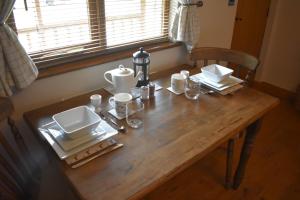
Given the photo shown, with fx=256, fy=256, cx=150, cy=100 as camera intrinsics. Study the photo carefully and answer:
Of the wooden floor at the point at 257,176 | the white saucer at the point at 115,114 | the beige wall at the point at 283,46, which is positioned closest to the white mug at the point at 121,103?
the white saucer at the point at 115,114

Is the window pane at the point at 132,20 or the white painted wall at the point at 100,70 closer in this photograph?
the white painted wall at the point at 100,70

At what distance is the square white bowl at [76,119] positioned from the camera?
3.51 ft

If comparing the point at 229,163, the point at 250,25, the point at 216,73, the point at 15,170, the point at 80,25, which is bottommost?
the point at 229,163

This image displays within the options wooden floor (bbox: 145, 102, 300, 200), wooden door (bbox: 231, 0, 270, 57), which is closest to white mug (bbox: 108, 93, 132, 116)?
wooden floor (bbox: 145, 102, 300, 200)

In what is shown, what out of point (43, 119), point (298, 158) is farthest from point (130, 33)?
point (298, 158)

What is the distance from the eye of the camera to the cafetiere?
1.47m

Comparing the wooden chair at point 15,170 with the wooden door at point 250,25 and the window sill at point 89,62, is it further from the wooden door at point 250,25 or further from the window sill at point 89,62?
the wooden door at point 250,25

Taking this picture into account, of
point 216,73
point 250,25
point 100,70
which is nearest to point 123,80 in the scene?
point 100,70

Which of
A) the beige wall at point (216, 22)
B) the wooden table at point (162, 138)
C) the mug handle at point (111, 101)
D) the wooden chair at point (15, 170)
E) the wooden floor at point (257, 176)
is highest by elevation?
the beige wall at point (216, 22)

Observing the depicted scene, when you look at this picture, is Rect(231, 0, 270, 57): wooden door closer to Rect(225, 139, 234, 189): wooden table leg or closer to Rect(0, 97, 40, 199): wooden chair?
Rect(225, 139, 234, 189): wooden table leg

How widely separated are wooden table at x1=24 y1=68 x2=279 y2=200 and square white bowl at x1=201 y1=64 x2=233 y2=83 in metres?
0.13

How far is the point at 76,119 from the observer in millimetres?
1157

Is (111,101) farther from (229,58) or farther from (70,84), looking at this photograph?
(229,58)

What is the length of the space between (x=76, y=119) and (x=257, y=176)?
1458 millimetres
